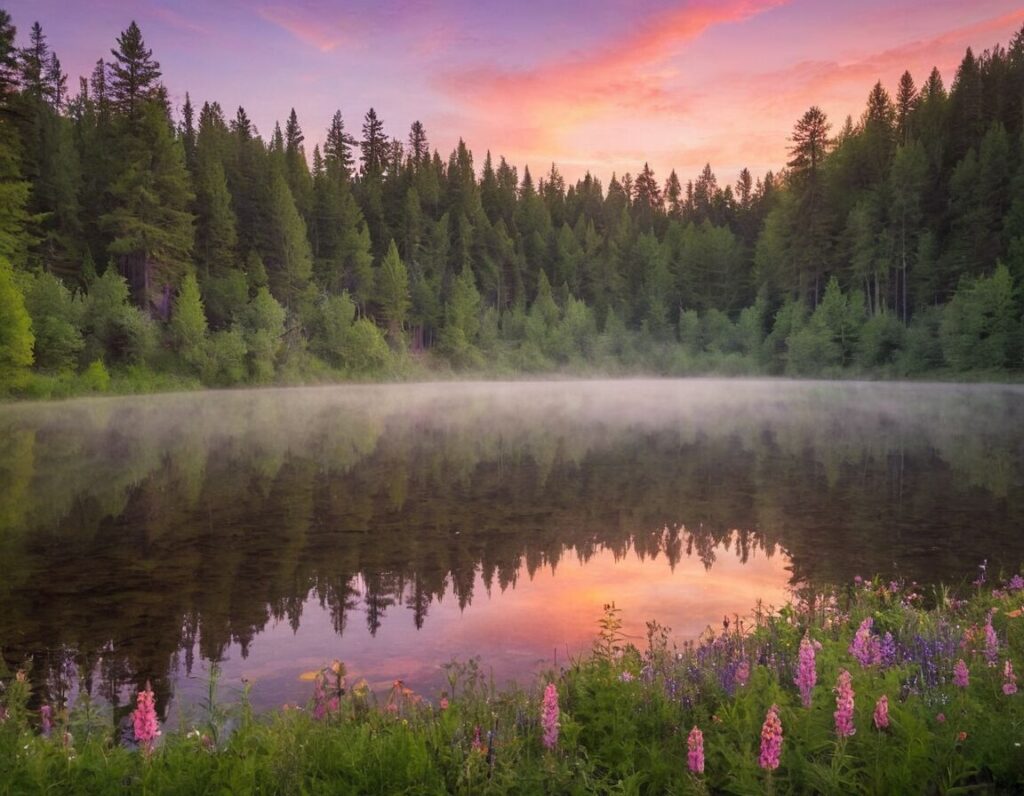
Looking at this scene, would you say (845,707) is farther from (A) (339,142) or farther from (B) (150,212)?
(A) (339,142)

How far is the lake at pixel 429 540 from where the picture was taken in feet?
29.8

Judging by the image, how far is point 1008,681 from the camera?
570 centimetres

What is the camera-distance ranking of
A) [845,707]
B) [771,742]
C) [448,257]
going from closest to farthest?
1. [771,742]
2. [845,707]
3. [448,257]

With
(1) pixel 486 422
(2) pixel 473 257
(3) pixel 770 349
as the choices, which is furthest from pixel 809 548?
(2) pixel 473 257

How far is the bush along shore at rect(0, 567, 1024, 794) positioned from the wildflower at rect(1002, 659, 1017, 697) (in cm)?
3

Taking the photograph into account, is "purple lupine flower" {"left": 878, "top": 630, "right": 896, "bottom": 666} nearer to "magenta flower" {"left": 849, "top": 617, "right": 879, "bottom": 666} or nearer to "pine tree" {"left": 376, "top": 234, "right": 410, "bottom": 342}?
"magenta flower" {"left": 849, "top": 617, "right": 879, "bottom": 666}

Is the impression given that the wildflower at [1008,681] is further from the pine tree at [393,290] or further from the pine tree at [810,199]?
the pine tree at [810,199]

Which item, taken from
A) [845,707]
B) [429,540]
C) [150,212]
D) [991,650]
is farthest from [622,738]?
[150,212]

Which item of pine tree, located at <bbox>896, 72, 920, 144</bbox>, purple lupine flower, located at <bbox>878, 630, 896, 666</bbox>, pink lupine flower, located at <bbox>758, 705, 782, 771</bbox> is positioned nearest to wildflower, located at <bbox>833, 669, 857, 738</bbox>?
pink lupine flower, located at <bbox>758, 705, 782, 771</bbox>

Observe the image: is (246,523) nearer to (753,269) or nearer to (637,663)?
(637,663)

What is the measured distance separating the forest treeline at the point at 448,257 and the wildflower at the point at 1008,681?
49.0 m

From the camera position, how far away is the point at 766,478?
21094 millimetres

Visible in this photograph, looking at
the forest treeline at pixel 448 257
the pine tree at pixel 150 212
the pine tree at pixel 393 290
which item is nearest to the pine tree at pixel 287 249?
the forest treeline at pixel 448 257

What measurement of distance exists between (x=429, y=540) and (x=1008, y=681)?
10.2 meters
